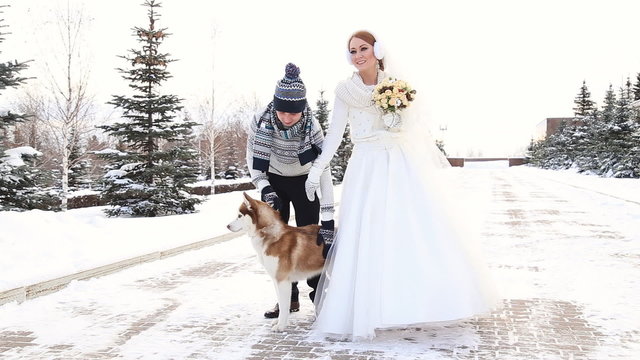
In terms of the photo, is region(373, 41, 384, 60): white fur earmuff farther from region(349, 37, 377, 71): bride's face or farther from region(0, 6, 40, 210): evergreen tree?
region(0, 6, 40, 210): evergreen tree

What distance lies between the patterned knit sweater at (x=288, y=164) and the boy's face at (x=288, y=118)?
138mm

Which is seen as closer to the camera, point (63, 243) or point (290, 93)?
point (290, 93)

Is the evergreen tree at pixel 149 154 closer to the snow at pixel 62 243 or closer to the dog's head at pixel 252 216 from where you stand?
the snow at pixel 62 243

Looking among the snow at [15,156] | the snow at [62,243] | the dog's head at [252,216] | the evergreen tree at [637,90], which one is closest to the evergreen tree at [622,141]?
the evergreen tree at [637,90]

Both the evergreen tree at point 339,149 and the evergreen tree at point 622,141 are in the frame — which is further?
the evergreen tree at point 622,141

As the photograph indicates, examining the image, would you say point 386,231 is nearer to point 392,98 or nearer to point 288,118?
point 392,98

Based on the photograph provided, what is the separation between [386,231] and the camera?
441 centimetres

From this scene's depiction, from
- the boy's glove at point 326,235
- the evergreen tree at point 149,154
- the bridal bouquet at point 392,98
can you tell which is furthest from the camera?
the evergreen tree at point 149,154

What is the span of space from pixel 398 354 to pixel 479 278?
3.49ft

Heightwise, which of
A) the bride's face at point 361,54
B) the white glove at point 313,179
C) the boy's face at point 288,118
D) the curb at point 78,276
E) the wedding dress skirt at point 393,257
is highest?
the bride's face at point 361,54

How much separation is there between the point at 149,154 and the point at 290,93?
1365 centimetres

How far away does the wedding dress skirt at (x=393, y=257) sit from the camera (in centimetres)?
428

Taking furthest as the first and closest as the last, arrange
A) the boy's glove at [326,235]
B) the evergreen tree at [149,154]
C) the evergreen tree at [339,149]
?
the evergreen tree at [339,149] → the evergreen tree at [149,154] → the boy's glove at [326,235]

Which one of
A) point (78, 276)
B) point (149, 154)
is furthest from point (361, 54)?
point (149, 154)
